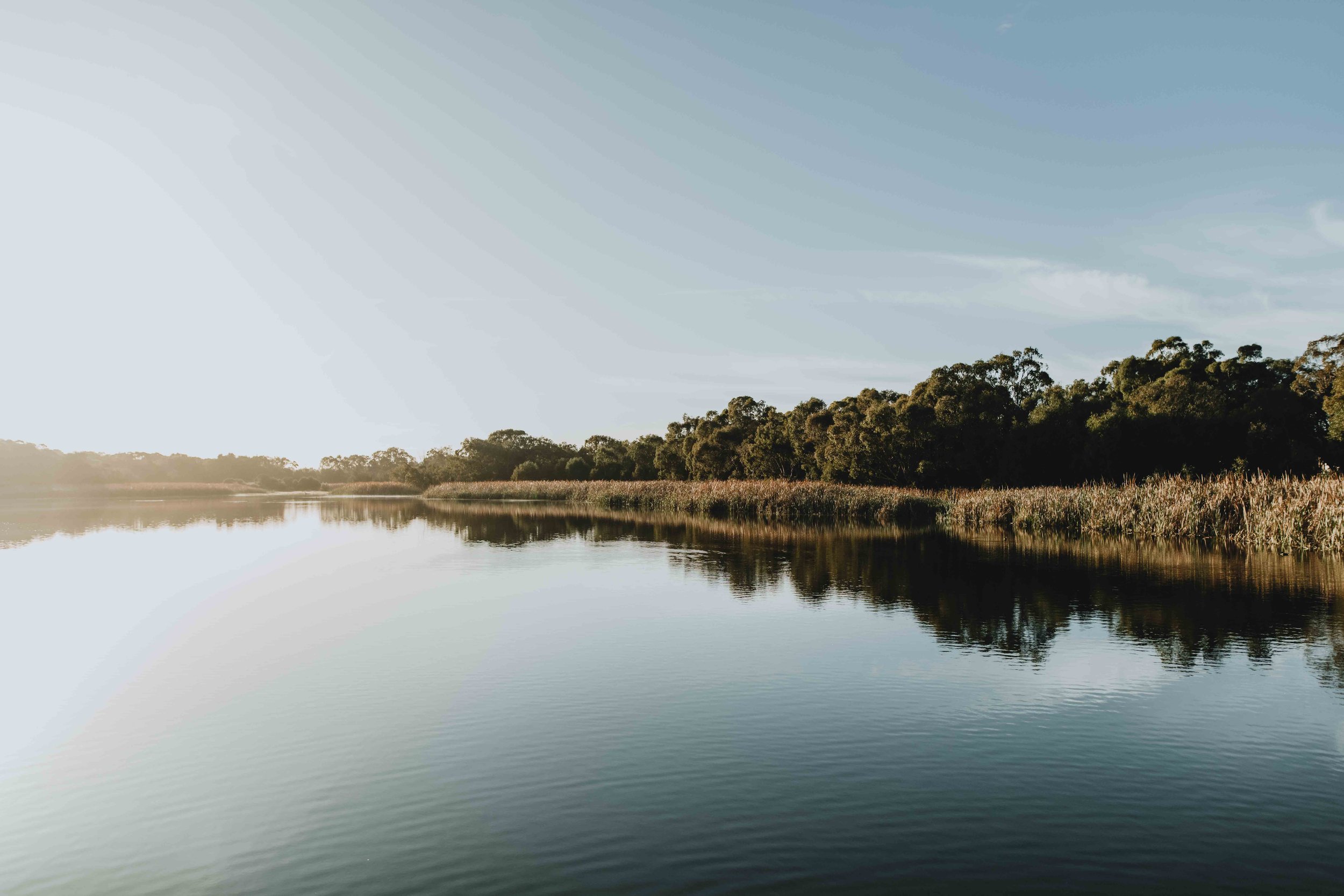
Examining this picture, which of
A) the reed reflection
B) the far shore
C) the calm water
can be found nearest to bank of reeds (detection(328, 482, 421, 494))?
the far shore

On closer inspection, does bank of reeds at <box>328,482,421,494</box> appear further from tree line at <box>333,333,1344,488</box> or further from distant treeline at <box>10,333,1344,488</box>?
tree line at <box>333,333,1344,488</box>

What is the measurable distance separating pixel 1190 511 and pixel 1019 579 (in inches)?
468

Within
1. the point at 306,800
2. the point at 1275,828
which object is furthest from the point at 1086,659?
the point at 306,800

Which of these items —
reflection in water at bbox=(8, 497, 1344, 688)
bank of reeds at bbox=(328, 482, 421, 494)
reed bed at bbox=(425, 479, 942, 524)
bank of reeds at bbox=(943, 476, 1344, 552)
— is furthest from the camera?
bank of reeds at bbox=(328, 482, 421, 494)

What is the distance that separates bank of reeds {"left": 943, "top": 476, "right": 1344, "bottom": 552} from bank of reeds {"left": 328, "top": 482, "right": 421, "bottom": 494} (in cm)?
7775

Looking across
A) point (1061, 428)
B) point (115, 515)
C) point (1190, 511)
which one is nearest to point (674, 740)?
point (1190, 511)

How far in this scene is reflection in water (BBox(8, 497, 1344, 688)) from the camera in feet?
41.0

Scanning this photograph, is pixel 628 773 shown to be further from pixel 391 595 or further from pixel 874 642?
pixel 391 595

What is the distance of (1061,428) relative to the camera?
46.8m

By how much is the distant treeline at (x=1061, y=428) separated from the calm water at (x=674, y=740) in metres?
30.2

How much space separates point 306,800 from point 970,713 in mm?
6437

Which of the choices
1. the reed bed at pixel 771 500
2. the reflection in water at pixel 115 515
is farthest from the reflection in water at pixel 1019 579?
the reed bed at pixel 771 500

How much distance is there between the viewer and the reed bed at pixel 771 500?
130 feet

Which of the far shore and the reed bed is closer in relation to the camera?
the far shore
